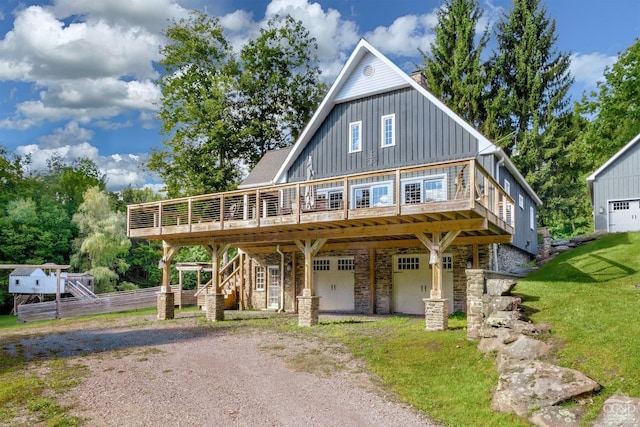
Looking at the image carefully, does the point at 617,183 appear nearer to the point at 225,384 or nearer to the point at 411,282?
the point at 411,282

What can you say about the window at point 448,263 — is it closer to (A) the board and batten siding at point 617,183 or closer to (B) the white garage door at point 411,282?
(B) the white garage door at point 411,282

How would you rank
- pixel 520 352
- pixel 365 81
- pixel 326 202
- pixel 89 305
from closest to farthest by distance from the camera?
pixel 520 352, pixel 326 202, pixel 365 81, pixel 89 305

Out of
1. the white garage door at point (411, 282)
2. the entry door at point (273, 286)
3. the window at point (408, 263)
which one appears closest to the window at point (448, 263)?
the white garage door at point (411, 282)

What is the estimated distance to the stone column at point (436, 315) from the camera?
12.0 metres

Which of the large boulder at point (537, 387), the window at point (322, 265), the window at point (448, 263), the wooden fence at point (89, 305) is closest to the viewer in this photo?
the large boulder at point (537, 387)

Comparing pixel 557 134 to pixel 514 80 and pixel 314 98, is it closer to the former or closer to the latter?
pixel 514 80

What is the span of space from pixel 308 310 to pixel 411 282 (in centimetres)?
503

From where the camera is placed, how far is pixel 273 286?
21.3 meters

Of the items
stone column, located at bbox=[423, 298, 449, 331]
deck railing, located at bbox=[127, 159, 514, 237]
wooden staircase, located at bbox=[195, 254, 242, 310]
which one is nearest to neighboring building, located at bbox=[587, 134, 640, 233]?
deck railing, located at bbox=[127, 159, 514, 237]

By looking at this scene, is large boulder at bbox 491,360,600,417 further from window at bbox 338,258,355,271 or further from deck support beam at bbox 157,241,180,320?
deck support beam at bbox 157,241,180,320

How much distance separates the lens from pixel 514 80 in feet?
114

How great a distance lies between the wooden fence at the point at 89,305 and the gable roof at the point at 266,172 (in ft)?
24.7

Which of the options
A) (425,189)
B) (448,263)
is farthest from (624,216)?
(425,189)

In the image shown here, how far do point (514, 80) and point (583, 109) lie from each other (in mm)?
5297
